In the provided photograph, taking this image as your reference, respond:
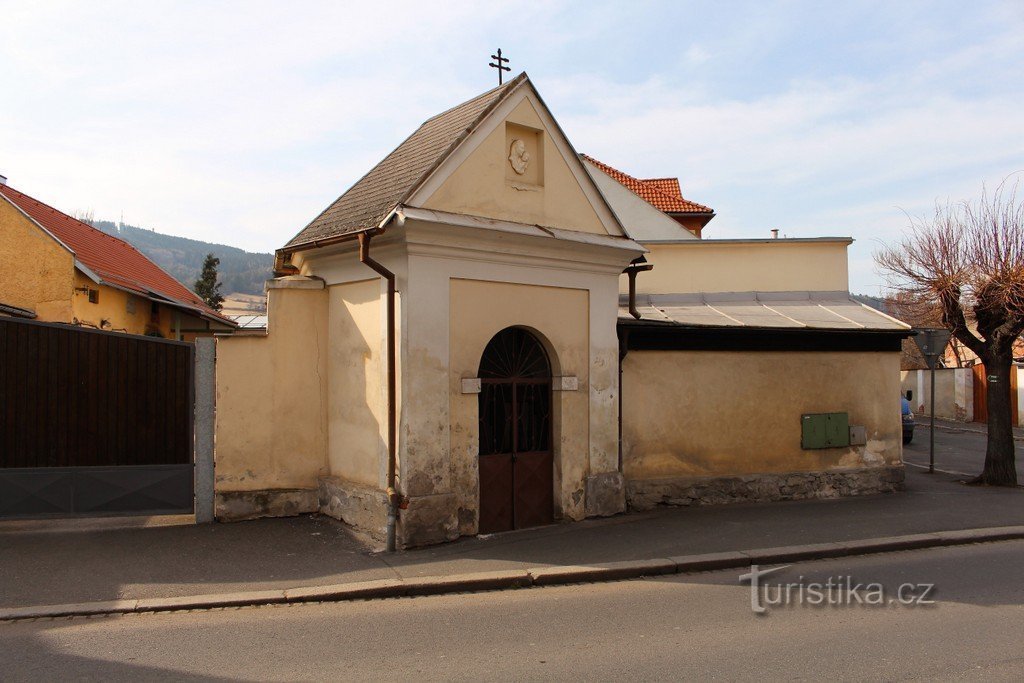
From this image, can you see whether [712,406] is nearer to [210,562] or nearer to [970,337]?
[970,337]

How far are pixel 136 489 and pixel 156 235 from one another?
19301 cm

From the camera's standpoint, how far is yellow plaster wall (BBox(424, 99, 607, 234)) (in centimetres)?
980

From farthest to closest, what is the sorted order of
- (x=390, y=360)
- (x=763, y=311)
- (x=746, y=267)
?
(x=746, y=267) → (x=763, y=311) → (x=390, y=360)

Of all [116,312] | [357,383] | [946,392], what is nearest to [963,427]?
[946,392]

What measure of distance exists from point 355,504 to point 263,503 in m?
1.41

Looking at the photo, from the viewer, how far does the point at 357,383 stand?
1024 cm

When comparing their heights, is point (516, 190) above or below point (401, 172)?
below

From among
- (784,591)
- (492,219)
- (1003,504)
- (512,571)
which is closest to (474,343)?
(492,219)

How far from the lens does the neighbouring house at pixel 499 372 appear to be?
30.9 feet

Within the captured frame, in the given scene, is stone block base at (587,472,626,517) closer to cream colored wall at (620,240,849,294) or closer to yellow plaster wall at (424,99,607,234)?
yellow plaster wall at (424,99,607,234)

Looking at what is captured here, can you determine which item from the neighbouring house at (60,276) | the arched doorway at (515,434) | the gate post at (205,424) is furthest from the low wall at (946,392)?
the gate post at (205,424)

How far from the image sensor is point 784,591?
798 centimetres

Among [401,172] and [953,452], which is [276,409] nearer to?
[401,172]

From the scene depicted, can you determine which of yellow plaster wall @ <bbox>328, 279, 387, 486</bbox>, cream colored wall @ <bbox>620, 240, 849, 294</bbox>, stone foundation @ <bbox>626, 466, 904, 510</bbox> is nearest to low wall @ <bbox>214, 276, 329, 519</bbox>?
yellow plaster wall @ <bbox>328, 279, 387, 486</bbox>
